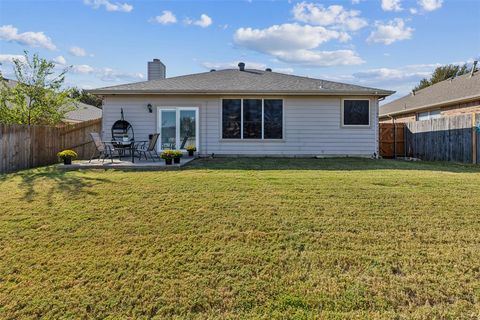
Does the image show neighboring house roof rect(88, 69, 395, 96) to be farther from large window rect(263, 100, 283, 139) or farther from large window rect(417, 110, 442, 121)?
large window rect(417, 110, 442, 121)

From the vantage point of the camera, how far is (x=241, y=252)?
3445mm

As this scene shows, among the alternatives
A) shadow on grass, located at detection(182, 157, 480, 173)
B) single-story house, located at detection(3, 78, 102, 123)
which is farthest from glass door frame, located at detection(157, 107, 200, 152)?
single-story house, located at detection(3, 78, 102, 123)

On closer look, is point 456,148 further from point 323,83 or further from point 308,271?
point 308,271

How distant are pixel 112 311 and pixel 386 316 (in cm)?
221

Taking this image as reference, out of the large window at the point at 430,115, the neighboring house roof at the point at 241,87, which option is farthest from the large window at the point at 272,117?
the large window at the point at 430,115

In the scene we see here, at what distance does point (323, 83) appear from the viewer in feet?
39.4

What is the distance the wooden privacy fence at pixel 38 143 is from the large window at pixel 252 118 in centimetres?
554

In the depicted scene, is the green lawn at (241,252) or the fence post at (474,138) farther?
the fence post at (474,138)

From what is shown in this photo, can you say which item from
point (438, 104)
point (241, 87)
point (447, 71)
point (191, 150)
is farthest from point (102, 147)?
point (447, 71)

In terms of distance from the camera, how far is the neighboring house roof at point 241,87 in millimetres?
10953

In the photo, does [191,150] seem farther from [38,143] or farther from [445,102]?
[445,102]

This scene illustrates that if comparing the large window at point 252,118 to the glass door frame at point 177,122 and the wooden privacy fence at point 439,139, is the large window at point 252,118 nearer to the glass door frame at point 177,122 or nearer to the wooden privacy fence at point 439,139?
the glass door frame at point 177,122

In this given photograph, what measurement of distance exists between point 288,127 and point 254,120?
1265 mm

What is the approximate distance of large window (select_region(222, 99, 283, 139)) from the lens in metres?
11.4
